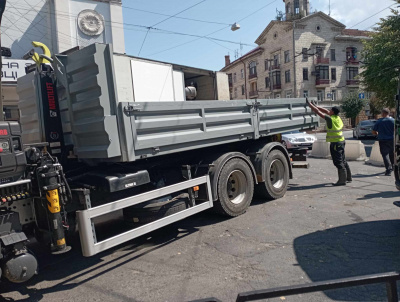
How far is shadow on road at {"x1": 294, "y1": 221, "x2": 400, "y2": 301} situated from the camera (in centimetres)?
319

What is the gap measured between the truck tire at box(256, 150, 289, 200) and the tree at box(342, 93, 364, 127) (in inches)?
1535

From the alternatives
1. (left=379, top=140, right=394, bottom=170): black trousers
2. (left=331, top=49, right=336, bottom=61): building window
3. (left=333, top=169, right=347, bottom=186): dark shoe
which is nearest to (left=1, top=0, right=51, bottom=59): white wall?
Result: (left=333, top=169, right=347, bottom=186): dark shoe

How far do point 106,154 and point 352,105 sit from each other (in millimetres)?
43266

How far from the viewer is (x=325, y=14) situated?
149 feet

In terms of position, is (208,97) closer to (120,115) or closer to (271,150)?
(271,150)

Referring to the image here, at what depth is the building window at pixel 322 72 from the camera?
150ft

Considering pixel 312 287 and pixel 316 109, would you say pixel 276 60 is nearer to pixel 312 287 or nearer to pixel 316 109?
pixel 316 109

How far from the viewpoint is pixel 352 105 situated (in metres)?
41.4

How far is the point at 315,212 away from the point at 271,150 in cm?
155

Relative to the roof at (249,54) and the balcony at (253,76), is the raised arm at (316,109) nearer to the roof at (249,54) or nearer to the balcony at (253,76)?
the roof at (249,54)

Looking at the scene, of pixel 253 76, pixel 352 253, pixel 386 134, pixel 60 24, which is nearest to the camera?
pixel 352 253

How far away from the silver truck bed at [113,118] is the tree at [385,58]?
1850 centimetres

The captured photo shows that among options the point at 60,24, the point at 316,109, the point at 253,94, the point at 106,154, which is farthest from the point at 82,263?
the point at 253,94

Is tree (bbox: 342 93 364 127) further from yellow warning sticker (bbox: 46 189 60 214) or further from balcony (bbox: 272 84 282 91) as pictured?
yellow warning sticker (bbox: 46 189 60 214)
